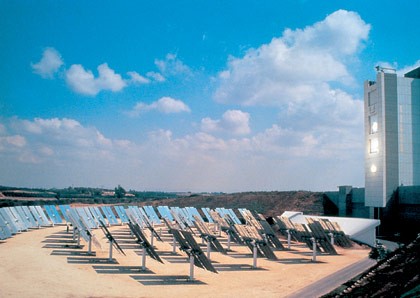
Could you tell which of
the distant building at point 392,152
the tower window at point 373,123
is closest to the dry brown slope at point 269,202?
the distant building at point 392,152

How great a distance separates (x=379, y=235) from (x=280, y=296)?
23359mm

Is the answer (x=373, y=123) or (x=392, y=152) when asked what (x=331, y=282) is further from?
(x=373, y=123)

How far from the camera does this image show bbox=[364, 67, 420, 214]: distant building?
114 feet

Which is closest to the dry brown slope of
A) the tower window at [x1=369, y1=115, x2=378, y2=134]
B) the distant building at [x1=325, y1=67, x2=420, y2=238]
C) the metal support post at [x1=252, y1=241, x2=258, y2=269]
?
the distant building at [x1=325, y1=67, x2=420, y2=238]

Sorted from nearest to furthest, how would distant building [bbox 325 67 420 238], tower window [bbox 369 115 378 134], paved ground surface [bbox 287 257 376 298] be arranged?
paved ground surface [bbox 287 257 376 298], distant building [bbox 325 67 420 238], tower window [bbox 369 115 378 134]

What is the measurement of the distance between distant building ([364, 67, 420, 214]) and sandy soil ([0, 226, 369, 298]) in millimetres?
10170

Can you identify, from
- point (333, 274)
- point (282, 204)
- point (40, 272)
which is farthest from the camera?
point (282, 204)

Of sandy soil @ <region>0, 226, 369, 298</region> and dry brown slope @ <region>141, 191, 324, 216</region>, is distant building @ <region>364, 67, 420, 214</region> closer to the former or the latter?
sandy soil @ <region>0, 226, 369, 298</region>

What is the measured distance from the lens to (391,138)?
3497cm

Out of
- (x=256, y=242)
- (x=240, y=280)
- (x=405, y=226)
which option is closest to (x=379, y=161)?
(x=405, y=226)

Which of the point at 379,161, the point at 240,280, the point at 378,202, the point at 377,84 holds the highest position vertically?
the point at 377,84

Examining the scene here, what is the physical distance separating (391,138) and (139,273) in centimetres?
2596

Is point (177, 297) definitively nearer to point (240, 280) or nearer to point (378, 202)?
point (240, 280)

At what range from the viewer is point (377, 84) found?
35719mm
